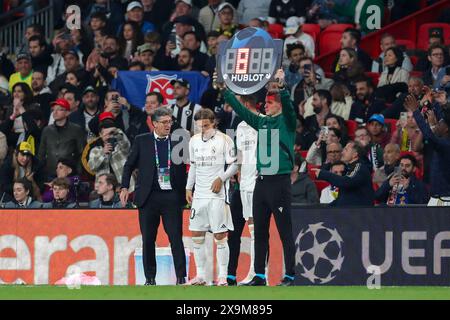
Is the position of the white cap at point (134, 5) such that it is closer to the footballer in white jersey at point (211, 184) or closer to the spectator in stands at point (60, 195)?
the spectator in stands at point (60, 195)

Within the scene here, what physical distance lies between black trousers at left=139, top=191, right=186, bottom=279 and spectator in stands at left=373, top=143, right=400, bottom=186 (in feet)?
12.0

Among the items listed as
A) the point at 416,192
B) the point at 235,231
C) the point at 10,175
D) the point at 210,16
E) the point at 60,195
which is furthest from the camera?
the point at 210,16

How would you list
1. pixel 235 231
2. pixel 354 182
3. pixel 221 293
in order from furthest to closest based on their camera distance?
pixel 354 182 → pixel 235 231 → pixel 221 293

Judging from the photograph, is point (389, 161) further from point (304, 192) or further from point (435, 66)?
point (435, 66)

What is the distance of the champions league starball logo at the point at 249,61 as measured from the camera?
17625 millimetres

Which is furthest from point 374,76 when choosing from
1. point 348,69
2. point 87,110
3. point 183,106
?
point 87,110

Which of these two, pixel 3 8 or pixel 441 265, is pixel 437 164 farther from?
pixel 3 8

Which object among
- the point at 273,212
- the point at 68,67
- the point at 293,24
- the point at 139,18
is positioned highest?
the point at 139,18

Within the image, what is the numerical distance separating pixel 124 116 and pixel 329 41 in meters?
4.09

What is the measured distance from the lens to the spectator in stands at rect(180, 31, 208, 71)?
944 inches

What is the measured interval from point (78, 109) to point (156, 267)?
5708mm

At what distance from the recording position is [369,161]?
68.4 feet

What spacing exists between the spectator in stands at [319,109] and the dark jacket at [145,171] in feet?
14.4

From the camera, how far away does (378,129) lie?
843 inches
